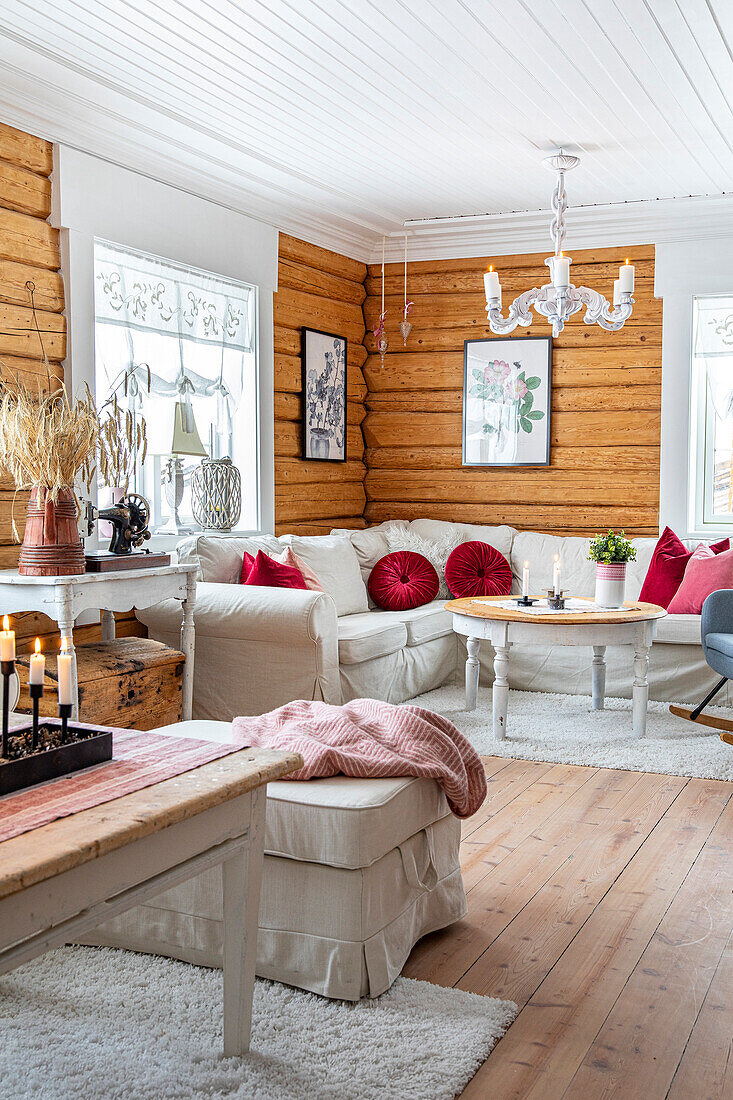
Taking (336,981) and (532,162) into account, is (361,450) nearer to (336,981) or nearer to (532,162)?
(532,162)

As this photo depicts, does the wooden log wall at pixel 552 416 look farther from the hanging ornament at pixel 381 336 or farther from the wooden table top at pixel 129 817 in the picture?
the wooden table top at pixel 129 817

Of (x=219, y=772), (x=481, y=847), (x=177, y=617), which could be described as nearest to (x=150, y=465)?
(x=177, y=617)

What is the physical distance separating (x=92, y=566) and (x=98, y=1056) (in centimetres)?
187

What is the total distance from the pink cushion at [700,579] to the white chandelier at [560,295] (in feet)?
4.02

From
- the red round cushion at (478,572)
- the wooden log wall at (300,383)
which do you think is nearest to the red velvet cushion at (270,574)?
the wooden log wall at (300,383)

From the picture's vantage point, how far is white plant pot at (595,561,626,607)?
14.3 ft

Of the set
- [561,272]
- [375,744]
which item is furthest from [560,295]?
[375,744]

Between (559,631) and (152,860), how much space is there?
2.78 metres

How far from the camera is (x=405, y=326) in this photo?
5996 millimetres

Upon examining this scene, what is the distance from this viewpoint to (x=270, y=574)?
4371 millimetres

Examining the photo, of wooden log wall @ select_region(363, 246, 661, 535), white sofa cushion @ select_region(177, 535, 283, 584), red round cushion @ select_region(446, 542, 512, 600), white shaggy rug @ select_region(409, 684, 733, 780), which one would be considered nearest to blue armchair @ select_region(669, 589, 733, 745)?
white shaggy rug @ select_region(409, 684, 733, 780)

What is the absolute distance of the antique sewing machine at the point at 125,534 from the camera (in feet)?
11.6

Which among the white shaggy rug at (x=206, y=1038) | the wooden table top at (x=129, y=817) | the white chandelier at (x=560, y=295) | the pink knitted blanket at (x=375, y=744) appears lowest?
the white shaggy rug at (x=206, y=1038)

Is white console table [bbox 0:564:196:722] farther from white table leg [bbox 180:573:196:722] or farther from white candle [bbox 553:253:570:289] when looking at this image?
white candle [bbox 553:253:570:289]
